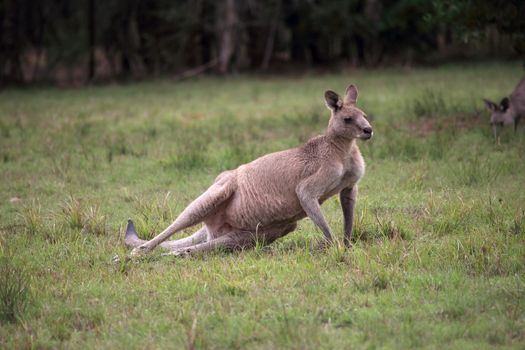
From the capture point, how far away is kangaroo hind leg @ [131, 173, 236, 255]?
644 cm

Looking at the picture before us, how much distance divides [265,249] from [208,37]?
19.6 m

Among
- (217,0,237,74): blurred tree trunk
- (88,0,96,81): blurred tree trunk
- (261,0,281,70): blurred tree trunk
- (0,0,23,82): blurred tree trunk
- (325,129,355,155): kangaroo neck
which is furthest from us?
(261,0,281,70): blurred tree trunk

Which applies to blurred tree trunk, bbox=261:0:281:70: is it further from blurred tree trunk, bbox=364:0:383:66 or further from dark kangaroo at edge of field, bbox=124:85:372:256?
dark kangaroo at edge of field, bbox=124:85:372:256

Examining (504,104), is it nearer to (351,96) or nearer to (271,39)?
(351,96)

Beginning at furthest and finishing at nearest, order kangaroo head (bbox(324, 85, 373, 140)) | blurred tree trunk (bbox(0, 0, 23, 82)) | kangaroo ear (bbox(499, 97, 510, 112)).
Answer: blurred tree trunk (bbox(0, 0, 23, 82)) < kangaroo ear (bbox(499, 97, 510, 112)) < kangaroo head (bbox(324, 85, 373, 140))

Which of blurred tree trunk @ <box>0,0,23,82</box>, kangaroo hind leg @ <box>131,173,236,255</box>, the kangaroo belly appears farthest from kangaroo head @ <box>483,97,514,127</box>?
blurred tree trunk @ <box>0,0,23,82</box>

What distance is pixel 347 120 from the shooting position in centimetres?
641

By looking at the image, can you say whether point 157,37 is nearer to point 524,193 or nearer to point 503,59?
point 503,59

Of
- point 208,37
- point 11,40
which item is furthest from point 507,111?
point 11,40

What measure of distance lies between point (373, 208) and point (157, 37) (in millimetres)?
18851

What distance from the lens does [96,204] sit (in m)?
8.46

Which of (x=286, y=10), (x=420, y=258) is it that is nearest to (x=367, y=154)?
(x=420, y=258)

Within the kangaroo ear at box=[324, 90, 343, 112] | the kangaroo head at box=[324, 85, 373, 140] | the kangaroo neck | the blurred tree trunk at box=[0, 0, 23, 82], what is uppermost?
the kangaroo ear at box=[324, 90, 343, 112]

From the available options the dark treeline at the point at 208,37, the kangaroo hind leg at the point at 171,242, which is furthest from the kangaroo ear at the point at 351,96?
the dark treeline at the point at 208,37
